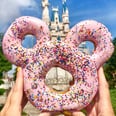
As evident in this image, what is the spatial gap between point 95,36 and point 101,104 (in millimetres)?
745

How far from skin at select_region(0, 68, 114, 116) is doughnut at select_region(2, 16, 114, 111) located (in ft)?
0.20

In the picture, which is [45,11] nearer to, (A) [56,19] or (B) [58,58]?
(A) [56,19]

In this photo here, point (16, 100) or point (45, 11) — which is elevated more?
point (45, 11)

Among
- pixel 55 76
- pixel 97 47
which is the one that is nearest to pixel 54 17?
pixel 55 76

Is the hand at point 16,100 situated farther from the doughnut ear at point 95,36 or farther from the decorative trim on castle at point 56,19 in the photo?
the decorative trim on castle at point 56,19

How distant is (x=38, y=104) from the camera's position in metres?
4.06

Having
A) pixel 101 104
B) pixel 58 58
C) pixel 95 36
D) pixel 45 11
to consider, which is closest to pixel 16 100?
pixel 58 58

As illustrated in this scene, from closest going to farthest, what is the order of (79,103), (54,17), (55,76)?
(79,103), (55,76), (54,17)

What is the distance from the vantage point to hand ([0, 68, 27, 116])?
376 cm

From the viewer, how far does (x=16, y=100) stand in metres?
3.82

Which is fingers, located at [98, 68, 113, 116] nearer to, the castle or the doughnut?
the doughnut

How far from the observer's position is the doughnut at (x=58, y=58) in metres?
4.05

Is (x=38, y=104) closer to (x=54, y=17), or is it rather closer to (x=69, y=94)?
(x=69, y=94)

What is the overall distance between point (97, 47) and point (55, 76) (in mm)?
19773
